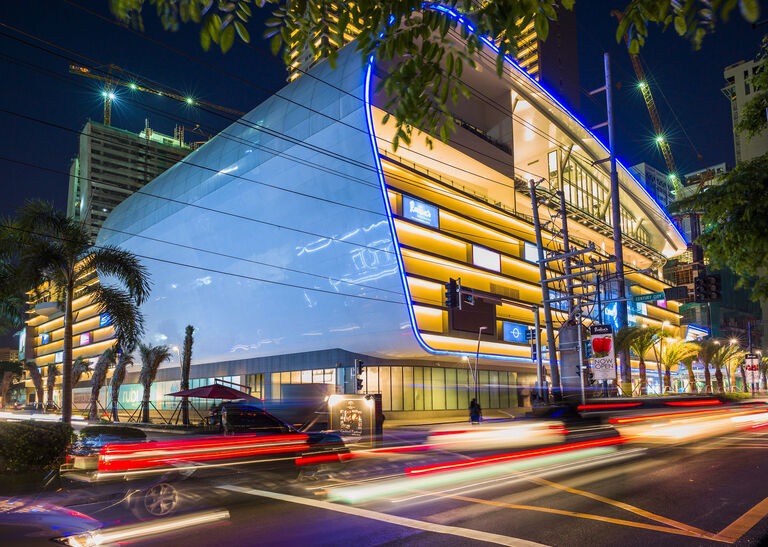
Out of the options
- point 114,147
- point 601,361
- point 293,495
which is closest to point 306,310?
point 601,361

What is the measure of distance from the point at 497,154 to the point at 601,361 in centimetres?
3678

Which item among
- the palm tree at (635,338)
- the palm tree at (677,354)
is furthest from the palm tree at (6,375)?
the palm tree at (677,354)

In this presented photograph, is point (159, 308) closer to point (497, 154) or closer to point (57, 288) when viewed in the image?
point (497, 154)

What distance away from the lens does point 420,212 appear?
44.1 metres

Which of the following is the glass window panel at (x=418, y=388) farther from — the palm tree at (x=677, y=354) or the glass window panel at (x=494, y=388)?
the palm tree at (x=677, y=354)

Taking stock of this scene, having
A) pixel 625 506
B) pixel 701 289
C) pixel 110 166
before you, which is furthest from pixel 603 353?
pixel 110 166

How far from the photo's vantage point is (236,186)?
5106 centimetres

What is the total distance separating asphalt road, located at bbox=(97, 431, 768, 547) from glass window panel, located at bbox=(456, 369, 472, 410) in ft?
116

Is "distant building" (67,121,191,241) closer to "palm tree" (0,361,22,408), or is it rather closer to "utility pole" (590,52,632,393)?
"palm tree" (0,361,22,408)

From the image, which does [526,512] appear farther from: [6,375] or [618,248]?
[6,375]

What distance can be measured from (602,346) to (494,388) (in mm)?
Result: 32923

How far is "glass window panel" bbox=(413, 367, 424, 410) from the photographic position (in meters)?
45.1

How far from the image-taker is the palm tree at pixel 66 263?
19859mm

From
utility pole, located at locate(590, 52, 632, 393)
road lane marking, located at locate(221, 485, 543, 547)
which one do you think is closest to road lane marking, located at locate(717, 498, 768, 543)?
road lane marking, located at locate(221, 485, 543, 547)
